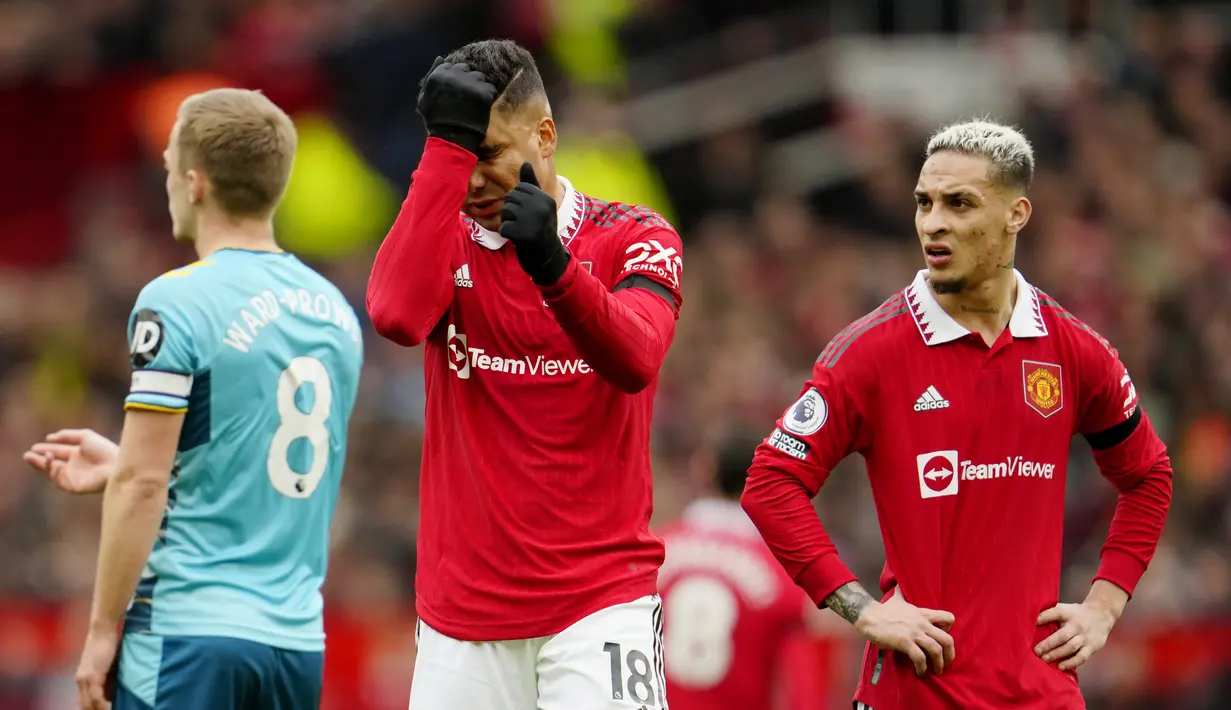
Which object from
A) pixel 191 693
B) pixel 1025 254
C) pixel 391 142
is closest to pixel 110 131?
pixel 391 142

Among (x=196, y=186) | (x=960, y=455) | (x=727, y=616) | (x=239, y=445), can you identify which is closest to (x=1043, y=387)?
(x=960, y=455)

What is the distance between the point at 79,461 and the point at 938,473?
2.71 meters

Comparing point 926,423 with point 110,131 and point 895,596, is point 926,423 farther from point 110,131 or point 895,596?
point 110,131

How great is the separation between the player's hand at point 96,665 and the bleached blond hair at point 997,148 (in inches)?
112

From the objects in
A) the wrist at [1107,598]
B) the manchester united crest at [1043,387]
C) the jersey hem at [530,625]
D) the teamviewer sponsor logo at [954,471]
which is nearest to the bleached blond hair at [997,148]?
the manchester united crest at [1043,387]

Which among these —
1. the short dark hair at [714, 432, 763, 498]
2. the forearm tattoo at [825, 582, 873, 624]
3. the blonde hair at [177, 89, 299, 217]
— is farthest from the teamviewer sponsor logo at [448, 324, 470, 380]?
the short dark hair at [714, 432, 763, 498]

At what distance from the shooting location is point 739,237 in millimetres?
15039

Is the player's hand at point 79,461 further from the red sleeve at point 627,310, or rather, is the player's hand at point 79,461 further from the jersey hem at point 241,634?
the red sleeve at point 627,310

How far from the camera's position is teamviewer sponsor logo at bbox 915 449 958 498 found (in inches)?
213

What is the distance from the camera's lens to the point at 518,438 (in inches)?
206

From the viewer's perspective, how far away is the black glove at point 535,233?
4.69m

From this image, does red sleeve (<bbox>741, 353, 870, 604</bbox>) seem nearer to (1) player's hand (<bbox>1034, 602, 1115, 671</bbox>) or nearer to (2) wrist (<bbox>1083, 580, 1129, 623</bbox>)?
(1) player's hand (<bbox>1034, 602, 1115, 671</bbox>)

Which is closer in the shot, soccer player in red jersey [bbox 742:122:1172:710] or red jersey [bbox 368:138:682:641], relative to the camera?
red jersey [bbox 368:138:682:641]

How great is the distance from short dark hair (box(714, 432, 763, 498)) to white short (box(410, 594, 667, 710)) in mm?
2305
